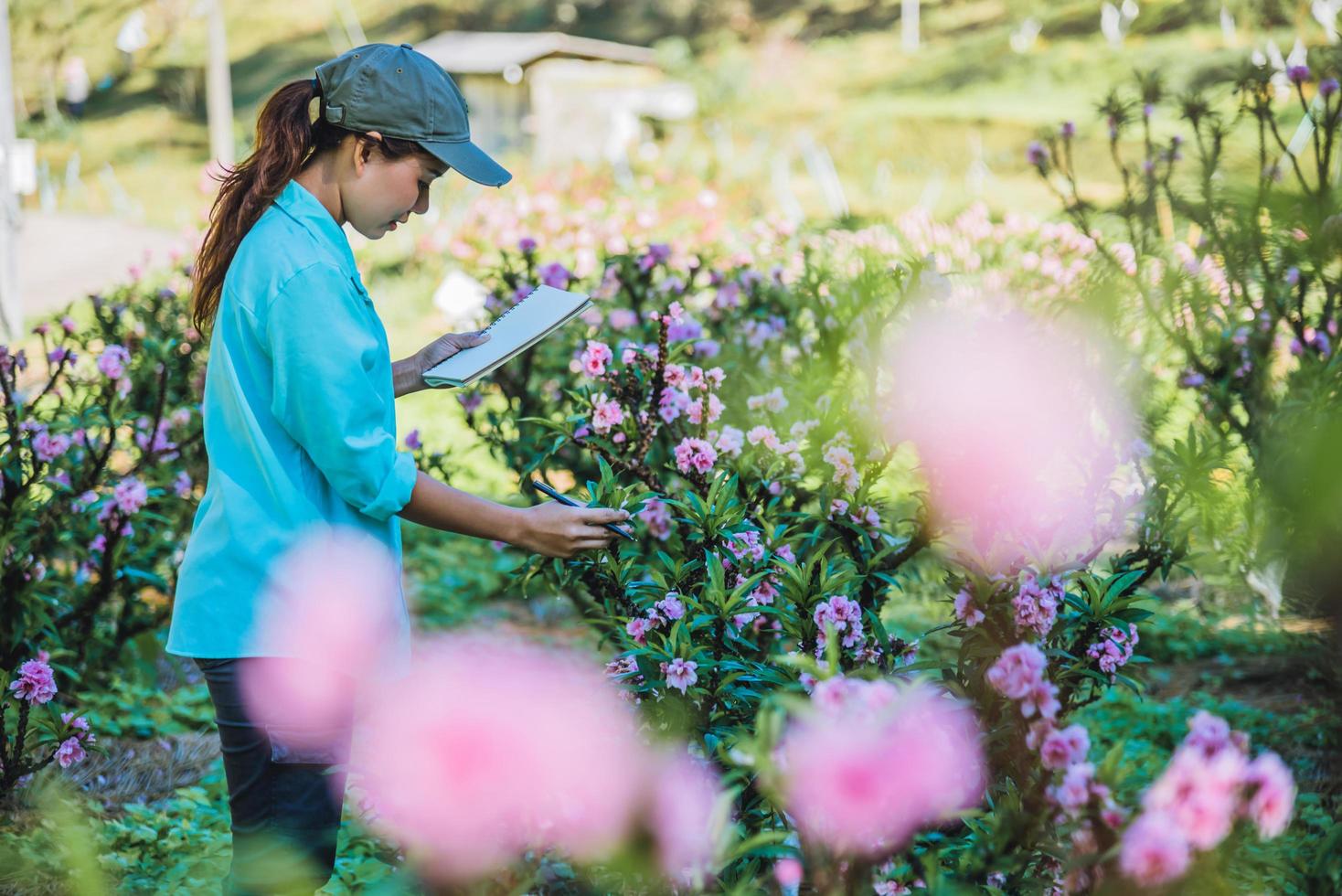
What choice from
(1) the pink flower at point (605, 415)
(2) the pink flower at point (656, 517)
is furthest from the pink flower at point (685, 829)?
(2) the pink flower at point (656, 517)

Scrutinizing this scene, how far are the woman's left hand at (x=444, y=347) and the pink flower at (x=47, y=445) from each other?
1.18m

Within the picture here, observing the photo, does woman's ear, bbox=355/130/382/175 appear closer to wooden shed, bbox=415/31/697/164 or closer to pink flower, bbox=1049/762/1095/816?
pink flower, bbox=1049/762/1095/816

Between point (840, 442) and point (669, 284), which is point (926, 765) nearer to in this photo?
point (840, 442)

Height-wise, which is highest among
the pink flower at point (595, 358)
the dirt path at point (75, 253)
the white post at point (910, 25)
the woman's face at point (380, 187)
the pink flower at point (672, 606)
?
the white post at point (910, 25)

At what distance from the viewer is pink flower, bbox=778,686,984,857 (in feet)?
3.24

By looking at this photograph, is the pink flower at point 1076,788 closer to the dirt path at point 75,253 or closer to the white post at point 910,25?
the dirt path at point 75,253

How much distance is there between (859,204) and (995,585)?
66.0 ft

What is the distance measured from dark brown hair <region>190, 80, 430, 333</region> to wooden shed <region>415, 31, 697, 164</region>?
2242cm

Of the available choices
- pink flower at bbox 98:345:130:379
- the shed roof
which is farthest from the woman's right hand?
the shed roof

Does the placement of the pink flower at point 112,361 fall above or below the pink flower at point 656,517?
above

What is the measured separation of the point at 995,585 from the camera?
1854mm

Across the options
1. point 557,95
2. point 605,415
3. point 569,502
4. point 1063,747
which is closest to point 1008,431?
point 605,415

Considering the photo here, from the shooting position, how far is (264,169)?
1.74 metres

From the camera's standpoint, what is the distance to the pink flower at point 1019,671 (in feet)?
4.05
